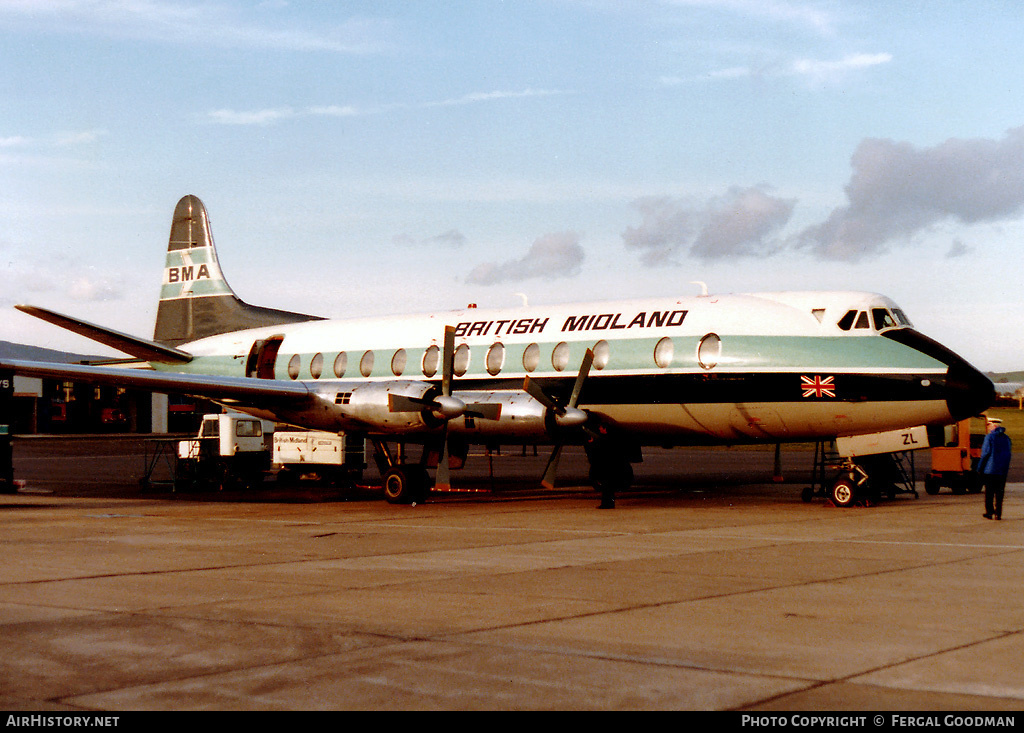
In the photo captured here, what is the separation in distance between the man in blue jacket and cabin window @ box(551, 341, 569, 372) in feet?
26.3

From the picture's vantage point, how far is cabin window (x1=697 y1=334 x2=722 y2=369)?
2000cm

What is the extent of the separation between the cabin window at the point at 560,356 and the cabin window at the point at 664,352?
2.00m

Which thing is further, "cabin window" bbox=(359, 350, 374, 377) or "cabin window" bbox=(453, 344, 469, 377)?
"cabin window" bbox=(359, 350, 374, 377)

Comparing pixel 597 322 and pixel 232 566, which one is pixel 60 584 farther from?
pixel 597 322

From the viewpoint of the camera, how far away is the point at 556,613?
9.08 metres

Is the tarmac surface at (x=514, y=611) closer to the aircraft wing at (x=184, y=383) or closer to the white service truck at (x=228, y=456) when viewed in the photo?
the aircraft wing at (x=184, y=383)

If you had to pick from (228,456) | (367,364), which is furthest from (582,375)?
(228,456)

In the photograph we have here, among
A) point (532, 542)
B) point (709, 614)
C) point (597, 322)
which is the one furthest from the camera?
point (597, 322)

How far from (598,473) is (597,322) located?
319 centimetres

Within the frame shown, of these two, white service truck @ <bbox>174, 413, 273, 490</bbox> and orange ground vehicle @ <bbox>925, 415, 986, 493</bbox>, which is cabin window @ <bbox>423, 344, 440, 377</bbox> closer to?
white service truck @ <bbox>174, 413, 273, 490</bbox>

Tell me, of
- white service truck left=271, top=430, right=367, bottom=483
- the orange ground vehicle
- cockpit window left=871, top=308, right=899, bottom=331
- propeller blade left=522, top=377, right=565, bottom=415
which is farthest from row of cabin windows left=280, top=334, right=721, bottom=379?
the orange ground vehicle

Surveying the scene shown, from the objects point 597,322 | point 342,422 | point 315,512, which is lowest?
point 315,512

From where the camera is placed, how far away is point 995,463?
17.2 meters
